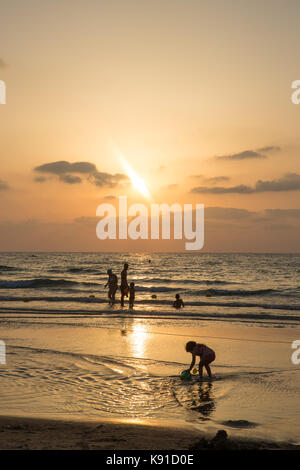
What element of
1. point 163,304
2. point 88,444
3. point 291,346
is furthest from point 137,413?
point 163,304

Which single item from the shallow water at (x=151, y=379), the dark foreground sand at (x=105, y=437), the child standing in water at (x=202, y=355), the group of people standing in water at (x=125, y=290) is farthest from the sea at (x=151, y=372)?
the group of people standing in water at (x=125, y=290)

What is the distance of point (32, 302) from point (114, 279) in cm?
597

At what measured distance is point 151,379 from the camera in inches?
420

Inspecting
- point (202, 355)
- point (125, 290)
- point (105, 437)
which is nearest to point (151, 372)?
point (202, 355)

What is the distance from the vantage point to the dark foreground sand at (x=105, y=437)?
6.29 meters

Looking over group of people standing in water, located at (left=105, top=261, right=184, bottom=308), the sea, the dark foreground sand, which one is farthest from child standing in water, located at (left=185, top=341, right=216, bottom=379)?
group of people standing in water, located at (left=105, top=261, right=184, bottom=308)

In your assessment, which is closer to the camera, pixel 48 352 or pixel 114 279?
pixel 48 352

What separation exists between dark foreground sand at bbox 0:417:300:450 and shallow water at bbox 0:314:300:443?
0.52m

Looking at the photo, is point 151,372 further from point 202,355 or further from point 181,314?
point 181,314

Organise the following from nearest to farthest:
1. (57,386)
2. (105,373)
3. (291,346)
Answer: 1. (57,386)
2. (105,373)
3. (291,346)

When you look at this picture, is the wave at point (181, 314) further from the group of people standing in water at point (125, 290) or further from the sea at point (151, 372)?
the group of people standing in water at point (125, 290)

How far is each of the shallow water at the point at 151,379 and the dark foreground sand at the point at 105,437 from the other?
1.71 ft
